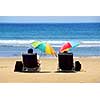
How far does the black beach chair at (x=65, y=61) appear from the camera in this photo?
6555 mm

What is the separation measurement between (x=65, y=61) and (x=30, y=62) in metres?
0.75

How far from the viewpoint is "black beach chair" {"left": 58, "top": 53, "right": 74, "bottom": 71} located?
6.55 meters

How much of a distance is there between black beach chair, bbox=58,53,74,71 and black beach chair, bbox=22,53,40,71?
52 cm

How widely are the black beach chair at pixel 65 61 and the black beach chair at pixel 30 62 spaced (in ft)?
1.71

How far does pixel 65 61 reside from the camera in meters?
6.65

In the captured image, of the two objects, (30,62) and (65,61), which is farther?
(30,62)

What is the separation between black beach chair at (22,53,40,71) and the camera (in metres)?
6.71

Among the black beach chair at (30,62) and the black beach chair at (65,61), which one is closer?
the black beach chair at (65,61)

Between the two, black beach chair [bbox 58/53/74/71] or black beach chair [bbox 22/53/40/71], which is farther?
black beach chair [bbox 22/53/40/71]

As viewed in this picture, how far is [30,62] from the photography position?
6770 mm
